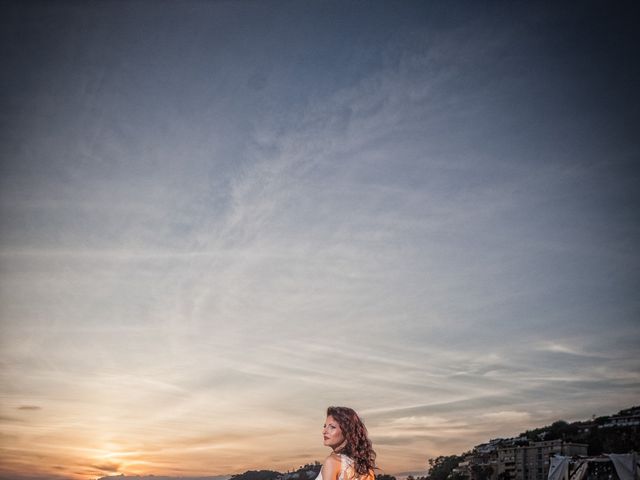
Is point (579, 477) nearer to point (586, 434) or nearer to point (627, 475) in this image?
point (627, 475)

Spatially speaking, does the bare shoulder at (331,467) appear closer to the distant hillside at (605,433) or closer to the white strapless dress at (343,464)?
the white strapless dress at (343,464)

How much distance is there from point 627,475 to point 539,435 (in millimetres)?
111226

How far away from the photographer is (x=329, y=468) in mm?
3986

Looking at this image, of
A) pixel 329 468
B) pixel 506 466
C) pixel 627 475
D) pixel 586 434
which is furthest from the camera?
pixel 506 466

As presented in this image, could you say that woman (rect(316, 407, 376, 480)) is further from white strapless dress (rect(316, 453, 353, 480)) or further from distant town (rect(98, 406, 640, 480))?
distant town (rect(98, 406, 640, 480))

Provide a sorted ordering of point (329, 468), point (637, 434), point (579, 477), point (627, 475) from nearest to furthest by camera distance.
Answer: point (329, 468), point (627, 475), point (579, 477), point (637, 434)

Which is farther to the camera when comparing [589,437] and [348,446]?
[589,437]

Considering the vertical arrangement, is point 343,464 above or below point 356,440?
below

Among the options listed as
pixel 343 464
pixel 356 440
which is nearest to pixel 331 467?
pixel 343 464

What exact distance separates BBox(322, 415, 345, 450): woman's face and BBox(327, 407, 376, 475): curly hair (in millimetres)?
28

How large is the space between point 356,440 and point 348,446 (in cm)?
8

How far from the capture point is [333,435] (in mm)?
4148

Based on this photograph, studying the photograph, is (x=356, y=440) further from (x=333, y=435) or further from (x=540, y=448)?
(x=540, y=448)

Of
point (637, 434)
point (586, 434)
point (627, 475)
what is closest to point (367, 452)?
point (627, 475)
